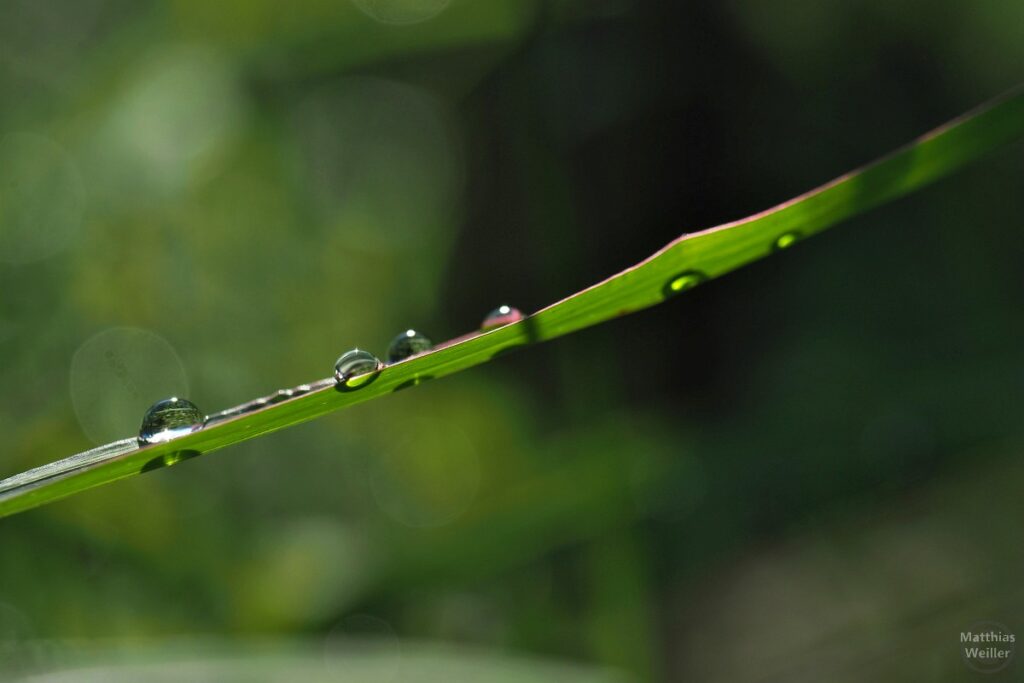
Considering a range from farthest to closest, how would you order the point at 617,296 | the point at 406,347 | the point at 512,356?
1. the point at 512,356
2. the point at 406,347
3. the point at 617,296

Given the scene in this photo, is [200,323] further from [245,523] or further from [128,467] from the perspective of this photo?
[128,467]

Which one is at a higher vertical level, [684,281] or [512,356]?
[512,356]

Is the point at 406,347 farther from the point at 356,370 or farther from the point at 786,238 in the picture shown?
the point at 786,238

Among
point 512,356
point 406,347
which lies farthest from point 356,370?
point 512,356

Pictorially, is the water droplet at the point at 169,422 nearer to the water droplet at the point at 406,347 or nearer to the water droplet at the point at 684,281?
the water droplet at the point at 406,347

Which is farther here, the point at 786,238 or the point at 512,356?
the point at 512,356

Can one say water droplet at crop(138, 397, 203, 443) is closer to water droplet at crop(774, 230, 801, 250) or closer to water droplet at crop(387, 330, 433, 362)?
water droplet at crop(387, 330, 433, 362)

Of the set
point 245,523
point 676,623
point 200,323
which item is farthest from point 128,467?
point 676,623
